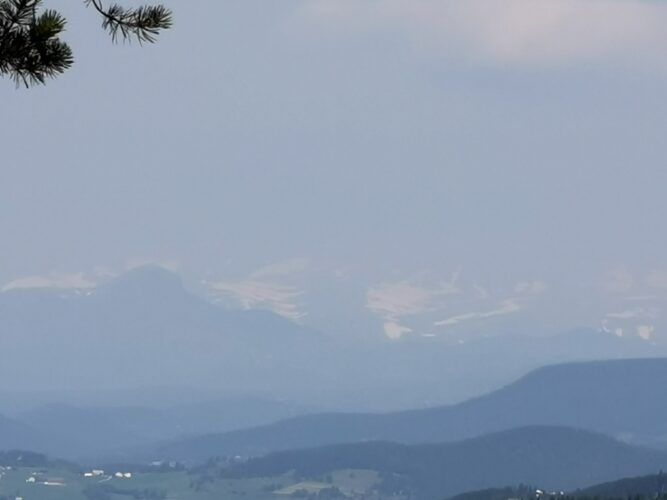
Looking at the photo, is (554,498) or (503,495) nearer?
(554,498)

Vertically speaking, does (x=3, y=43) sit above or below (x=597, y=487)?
below

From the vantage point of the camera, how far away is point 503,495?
199m

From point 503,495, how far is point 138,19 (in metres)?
186

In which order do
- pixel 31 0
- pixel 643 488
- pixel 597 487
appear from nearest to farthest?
1. pixel 31 0
2. pixel 643 488
3. pixel 597 487

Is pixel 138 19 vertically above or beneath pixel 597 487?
beneath

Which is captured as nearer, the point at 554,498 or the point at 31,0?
the point at 31,0

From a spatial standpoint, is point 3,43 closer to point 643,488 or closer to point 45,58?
point 45,58

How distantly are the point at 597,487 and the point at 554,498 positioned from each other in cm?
1631

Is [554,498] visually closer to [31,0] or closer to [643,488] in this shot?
[643,488]

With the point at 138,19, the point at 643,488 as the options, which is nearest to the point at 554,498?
the point at 643,488

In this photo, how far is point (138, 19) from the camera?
16031 mm

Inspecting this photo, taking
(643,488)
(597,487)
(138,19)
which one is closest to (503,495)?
(597,487)

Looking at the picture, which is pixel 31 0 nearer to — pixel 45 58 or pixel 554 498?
pixel 45 58

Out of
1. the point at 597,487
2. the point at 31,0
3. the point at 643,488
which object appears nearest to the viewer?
the point at 31,0
